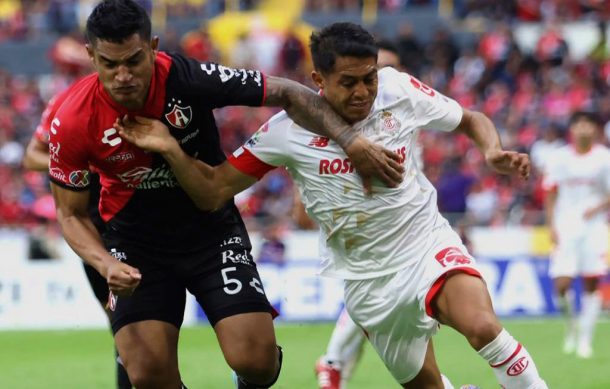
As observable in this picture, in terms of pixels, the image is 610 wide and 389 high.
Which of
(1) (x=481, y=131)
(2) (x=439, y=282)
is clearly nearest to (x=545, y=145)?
(1) (x=481, y=131)

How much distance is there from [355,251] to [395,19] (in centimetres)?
2046

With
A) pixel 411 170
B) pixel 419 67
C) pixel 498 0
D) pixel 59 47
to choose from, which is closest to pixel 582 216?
pixel 411 170

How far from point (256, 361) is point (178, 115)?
144 centimetres

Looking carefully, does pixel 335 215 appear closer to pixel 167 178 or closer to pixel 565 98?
pixel 167 178

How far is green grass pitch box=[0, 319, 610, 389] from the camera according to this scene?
10.9m

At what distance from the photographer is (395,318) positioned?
7.11 m

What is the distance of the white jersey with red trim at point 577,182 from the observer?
14.1m

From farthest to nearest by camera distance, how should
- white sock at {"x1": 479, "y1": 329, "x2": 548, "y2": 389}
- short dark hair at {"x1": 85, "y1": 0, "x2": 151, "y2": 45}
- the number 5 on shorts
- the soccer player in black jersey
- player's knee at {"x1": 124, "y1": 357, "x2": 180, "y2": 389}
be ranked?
the number 5 on shorts < player's knee at {"x1": 124, "y1": 357, "x2": 180, "y2": 389} < the soccer player in black jersey < short dark hair at {"x1": 85, "y1": 0, "x2": 151, "y2": 45} < white sock at {"x1": 479, "y1": 329, "x2": 548, "y2": 389}

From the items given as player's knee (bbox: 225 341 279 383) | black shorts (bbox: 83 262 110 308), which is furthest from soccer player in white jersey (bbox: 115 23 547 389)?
black shorts (bbox: 83 262 110 308)

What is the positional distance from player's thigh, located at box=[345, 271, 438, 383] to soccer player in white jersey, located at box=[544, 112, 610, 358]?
23.1 feet

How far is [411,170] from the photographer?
723 cm

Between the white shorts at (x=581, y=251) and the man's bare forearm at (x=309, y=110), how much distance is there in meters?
7.65

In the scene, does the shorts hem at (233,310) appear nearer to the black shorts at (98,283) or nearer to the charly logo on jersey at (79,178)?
the charly logo on jersey at (79,178)

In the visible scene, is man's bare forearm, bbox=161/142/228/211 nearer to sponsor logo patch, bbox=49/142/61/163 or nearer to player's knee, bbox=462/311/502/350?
sponsor logo patch, bbox=49/142/61/163
